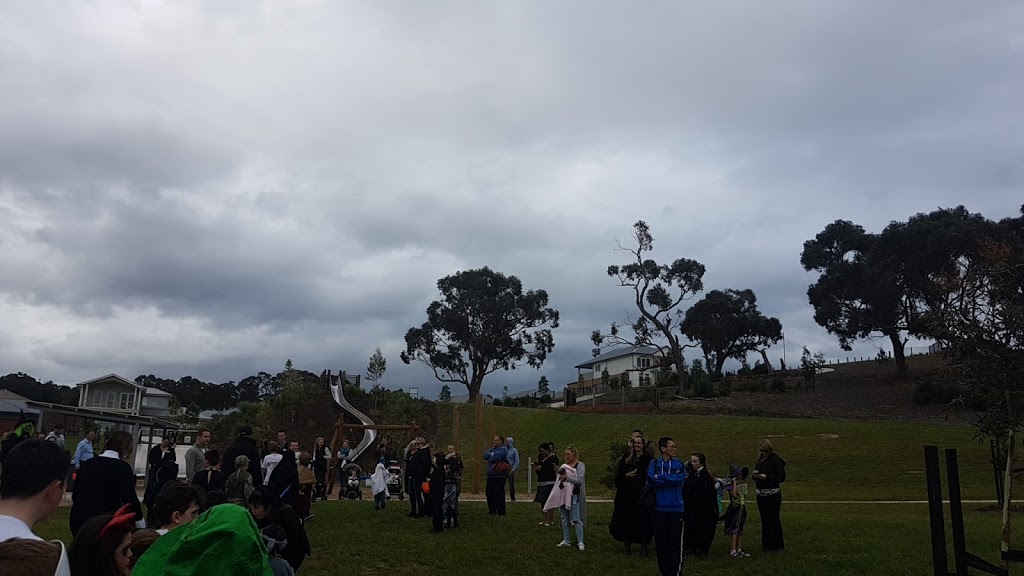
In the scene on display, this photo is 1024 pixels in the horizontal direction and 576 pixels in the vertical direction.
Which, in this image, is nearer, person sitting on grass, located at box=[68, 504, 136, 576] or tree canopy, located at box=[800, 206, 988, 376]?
person sitting on grass, located at box=[68, 504, 136, 576]

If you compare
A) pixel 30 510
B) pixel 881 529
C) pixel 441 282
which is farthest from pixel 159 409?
pixel 30 510

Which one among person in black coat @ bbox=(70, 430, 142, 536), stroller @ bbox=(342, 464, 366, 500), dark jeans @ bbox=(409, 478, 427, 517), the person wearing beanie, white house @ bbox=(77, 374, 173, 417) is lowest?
stroller @ bbox=(342, 464, 366, 500)

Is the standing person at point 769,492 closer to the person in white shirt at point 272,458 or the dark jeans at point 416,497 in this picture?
the dark jeans at point 416,497

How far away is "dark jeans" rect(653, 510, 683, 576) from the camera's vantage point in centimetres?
925

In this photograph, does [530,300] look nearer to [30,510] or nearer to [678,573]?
[678,573]

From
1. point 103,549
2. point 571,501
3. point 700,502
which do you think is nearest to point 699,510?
point 700,502

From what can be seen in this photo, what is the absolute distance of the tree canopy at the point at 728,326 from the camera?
71.1 metres

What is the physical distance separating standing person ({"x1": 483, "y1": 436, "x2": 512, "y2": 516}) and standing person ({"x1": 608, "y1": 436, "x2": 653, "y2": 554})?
4.70 meters

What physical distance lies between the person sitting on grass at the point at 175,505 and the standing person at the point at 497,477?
12014mm

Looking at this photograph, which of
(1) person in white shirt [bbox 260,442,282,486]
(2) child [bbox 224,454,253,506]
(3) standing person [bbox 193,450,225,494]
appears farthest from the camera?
(1) person in white shirt [bbox 260,442,282,486]

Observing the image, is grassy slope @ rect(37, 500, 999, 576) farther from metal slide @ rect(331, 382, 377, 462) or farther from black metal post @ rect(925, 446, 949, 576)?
metal slide @ rect(331, 382, 377, 462)

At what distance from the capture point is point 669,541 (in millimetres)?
9297

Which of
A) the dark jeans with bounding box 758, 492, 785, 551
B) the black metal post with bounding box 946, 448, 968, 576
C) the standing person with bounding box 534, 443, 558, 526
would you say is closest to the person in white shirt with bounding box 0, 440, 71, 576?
the black metal post with bounding box 946, 448, 968, 576

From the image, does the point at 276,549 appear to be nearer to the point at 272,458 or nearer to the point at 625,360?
the point at 272,458
